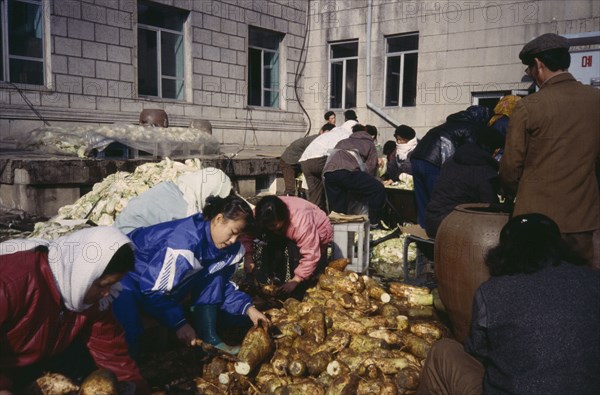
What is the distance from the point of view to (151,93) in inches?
482

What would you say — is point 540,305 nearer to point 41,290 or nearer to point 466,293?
point 466,293

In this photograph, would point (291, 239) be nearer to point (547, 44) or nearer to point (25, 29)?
point (547, 44)

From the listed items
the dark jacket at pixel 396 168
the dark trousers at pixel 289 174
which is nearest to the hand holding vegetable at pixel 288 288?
the dark jacket at pixel 396 168

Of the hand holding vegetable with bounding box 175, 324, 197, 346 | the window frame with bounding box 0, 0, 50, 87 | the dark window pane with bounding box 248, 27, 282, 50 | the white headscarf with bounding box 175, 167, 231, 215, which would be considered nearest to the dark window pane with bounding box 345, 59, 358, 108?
the dark window pane with bounding box 248, 27, 282, 50

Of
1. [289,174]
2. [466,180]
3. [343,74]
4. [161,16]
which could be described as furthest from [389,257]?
[343,74]

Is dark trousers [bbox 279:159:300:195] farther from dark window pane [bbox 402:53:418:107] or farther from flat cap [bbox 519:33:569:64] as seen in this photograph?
dark window pane [bbox 402:53:418:107]

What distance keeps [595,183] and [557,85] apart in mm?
686

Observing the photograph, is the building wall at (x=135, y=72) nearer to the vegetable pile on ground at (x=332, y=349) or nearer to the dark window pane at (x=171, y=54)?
the dark window pane at (x=171, y=54)

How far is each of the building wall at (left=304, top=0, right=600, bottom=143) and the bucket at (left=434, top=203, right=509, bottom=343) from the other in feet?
33.1

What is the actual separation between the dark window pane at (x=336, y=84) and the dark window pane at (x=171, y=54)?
5.16 meters

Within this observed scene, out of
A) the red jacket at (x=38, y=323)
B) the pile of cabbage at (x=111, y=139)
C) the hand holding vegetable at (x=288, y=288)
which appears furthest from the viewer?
the pile of cabbage at (x=111, y=139)

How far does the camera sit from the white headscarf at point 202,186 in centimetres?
442

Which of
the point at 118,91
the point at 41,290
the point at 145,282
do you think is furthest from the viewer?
the point at 118,91

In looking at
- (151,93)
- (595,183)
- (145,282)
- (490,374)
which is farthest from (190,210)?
(151,93)
